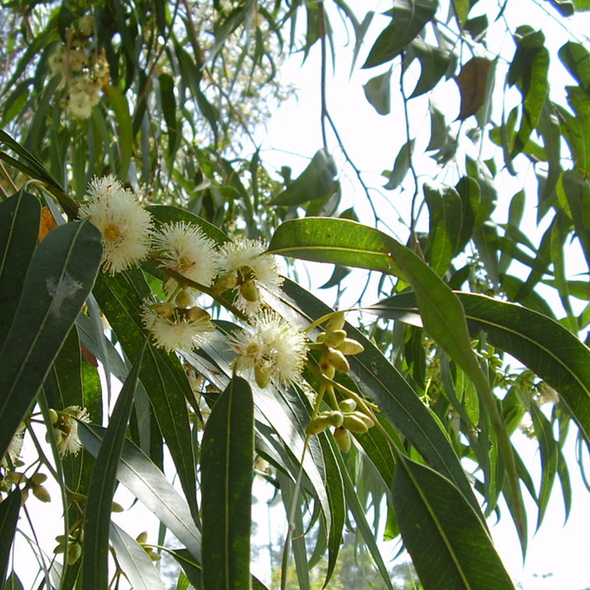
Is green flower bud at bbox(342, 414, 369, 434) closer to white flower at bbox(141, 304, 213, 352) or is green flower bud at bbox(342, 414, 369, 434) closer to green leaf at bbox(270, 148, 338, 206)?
white flower at bbox(141, 304, 213, 352)

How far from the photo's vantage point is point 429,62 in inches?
53.2

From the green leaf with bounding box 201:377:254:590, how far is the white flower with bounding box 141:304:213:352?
0.17 ft

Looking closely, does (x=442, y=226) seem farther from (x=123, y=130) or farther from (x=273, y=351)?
(x=123, y=130)

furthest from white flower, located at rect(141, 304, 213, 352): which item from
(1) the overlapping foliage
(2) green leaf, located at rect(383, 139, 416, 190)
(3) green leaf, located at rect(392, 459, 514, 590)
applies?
(2) green leaf, located at rect(383, 139, 416, 190)

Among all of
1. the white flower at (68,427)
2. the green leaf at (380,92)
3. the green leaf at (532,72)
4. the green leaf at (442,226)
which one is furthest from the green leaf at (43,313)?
the green leaf at (532,72)

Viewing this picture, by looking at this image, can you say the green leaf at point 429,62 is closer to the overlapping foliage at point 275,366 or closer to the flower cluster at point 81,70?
the overlapping foliage at point 275,366

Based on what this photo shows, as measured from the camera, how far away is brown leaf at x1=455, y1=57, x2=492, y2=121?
1.37 metres

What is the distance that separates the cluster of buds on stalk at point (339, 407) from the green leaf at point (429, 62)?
2.80ft

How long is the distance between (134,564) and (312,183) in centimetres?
74

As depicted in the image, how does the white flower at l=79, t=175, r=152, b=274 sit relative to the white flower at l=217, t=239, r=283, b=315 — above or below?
above

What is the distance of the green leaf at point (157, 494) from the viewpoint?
70 cm

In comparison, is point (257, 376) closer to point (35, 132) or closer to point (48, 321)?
point (48, 321)

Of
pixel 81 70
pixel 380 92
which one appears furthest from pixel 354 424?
pixel 81 70

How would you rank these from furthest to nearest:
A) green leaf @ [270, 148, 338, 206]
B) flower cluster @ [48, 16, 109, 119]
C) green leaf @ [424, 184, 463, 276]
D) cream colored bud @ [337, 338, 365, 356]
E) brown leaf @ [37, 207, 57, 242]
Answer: flower cluster @ [48, 16, 109, 119], green leaf @ [270, 148, 338, 206], green leaf @ [424, 184, 463, 276], brown leaf @ [37, 207, 57, 242], cream colored bud @ [337, 338, 365, 356]
